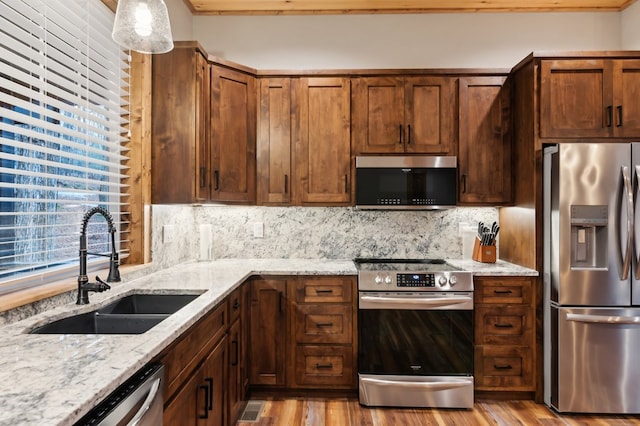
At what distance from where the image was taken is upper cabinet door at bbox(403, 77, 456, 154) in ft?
9.79

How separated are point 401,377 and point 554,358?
39.7 inches

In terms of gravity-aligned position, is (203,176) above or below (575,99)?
below

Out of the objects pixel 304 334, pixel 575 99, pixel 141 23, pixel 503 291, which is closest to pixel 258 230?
pixel 304 334

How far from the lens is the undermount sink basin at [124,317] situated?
154 cm

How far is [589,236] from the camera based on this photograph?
2.48 metres

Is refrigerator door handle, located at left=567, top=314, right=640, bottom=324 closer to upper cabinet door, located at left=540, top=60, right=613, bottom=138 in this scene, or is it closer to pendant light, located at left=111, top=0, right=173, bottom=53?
upper cabinet door, located at left=540, top=60, right=613, bottom=138

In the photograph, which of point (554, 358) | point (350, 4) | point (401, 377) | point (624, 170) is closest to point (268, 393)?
point (401, 377)

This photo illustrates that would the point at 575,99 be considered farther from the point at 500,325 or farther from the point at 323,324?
the point at 323,324

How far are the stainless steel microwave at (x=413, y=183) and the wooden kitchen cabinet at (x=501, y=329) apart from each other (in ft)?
2.33

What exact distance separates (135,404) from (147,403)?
62 mm

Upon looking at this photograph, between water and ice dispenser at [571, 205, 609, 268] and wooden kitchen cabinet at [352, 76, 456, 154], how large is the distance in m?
0.99

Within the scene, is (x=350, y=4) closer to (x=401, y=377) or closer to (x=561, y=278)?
(x=561, y=278)

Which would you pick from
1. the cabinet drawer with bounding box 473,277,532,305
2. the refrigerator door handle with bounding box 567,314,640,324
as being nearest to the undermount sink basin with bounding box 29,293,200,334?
the cabinet drawer with bounding box 473,277,532,305

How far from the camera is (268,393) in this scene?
109 inches
